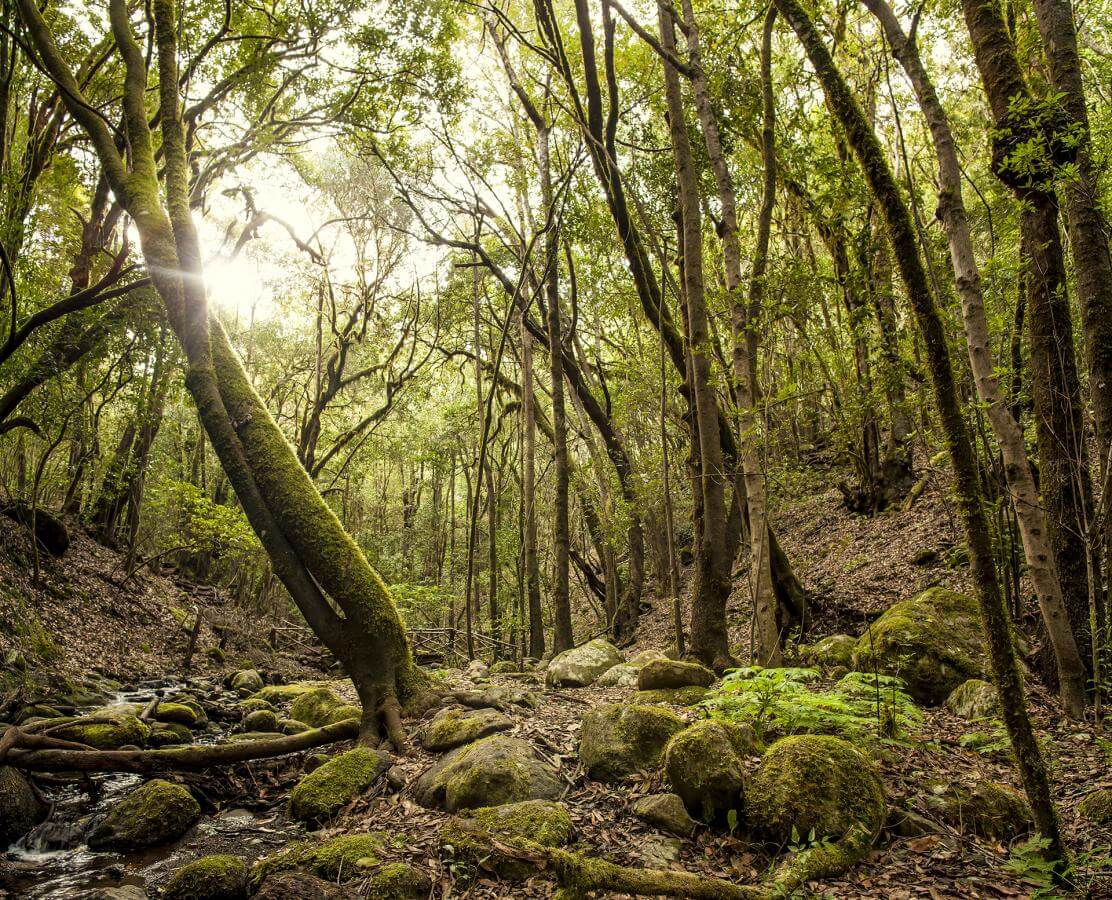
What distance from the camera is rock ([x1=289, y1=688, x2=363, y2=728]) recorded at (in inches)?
259

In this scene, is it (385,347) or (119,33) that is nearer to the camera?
(119,33)

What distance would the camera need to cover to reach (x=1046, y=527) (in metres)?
5.61

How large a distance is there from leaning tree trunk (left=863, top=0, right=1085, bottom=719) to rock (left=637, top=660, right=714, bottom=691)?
114 inches

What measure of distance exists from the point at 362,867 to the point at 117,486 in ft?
49.4

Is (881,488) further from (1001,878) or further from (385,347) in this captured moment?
(385,347)

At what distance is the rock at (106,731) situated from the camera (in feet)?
18.6

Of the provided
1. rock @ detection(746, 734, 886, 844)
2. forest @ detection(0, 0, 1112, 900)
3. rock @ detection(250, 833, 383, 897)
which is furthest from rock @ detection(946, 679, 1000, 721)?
rock @ detection(250, 833, 383, 897)

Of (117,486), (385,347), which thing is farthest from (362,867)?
(385,347)

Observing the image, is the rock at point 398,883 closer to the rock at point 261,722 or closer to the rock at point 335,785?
the rock at point 335,785

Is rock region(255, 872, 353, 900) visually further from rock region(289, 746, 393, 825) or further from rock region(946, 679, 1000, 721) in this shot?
rock region(946, 679, 1000, 721)

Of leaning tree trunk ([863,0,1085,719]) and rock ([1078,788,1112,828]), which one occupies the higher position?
leaning tree trunk ([863,0,1085,719])

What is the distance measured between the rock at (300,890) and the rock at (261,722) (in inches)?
185

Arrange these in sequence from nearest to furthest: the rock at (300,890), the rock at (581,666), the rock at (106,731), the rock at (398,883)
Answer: the rock at (300,890) → the rock at (398,883) → the rock at (106,731) → the rock at (581,666)

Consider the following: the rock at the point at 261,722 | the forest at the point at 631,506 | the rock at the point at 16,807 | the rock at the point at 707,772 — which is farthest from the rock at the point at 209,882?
the rock at the point at 261,722
